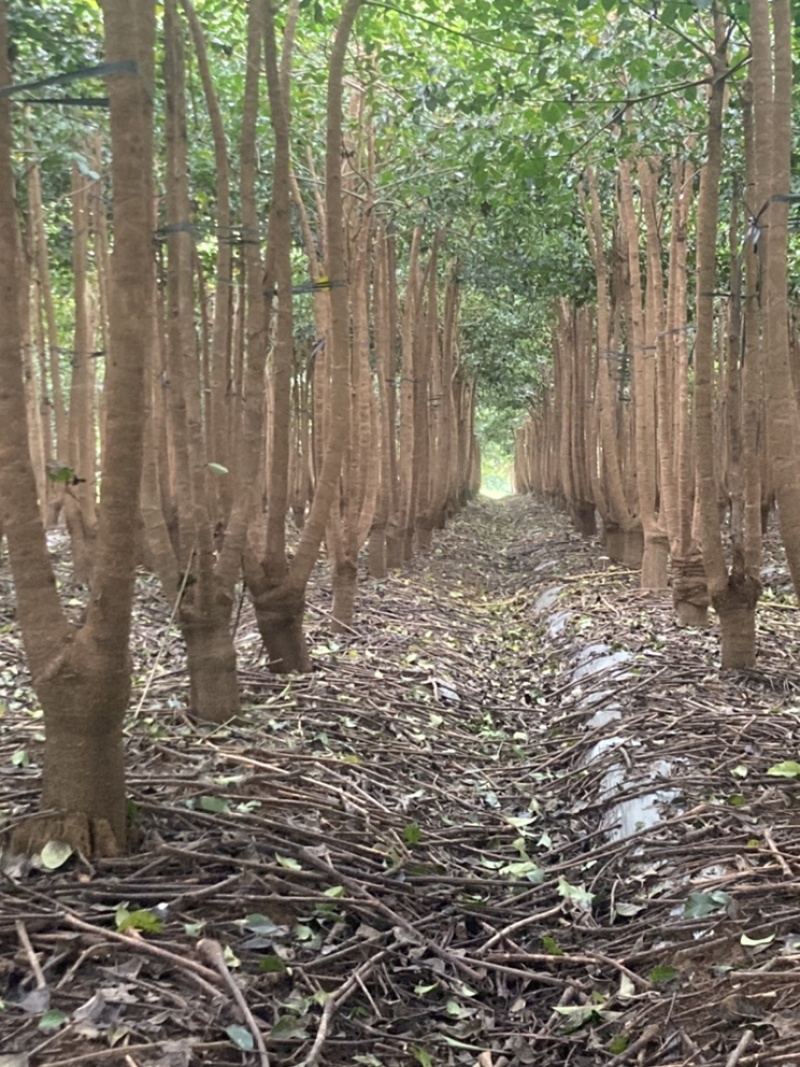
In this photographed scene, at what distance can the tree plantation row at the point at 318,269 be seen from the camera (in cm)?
286

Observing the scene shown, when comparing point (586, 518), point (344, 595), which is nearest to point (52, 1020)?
point (344, 595)

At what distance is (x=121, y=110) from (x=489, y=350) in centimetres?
1588

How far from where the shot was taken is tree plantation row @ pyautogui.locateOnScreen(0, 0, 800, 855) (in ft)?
9.37

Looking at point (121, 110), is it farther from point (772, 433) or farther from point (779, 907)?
point (779, 907)

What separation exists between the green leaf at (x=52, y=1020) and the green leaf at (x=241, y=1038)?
371 mm

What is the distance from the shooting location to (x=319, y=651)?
20.2 feet

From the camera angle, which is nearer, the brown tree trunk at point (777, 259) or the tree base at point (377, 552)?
the brown tree trunk at point (777, 259)

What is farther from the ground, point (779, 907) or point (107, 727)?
point (107, 727)

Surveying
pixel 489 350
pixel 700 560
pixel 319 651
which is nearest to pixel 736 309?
pixel 700 560

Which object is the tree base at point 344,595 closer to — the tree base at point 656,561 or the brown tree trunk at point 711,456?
the brown tree trunk at point 711,456

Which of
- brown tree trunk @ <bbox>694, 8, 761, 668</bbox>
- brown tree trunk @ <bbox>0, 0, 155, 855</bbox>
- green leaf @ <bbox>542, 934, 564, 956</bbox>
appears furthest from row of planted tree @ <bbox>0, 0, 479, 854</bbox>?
brown tree trunk @ <bbox>694, 8, 761, 668</bbox>

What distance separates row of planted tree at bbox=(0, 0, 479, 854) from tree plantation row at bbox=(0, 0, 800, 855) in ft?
0.04

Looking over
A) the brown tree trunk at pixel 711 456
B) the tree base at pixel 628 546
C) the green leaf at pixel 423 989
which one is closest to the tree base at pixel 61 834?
the green leaf at pixel 423 989

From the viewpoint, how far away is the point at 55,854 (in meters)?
2.83
